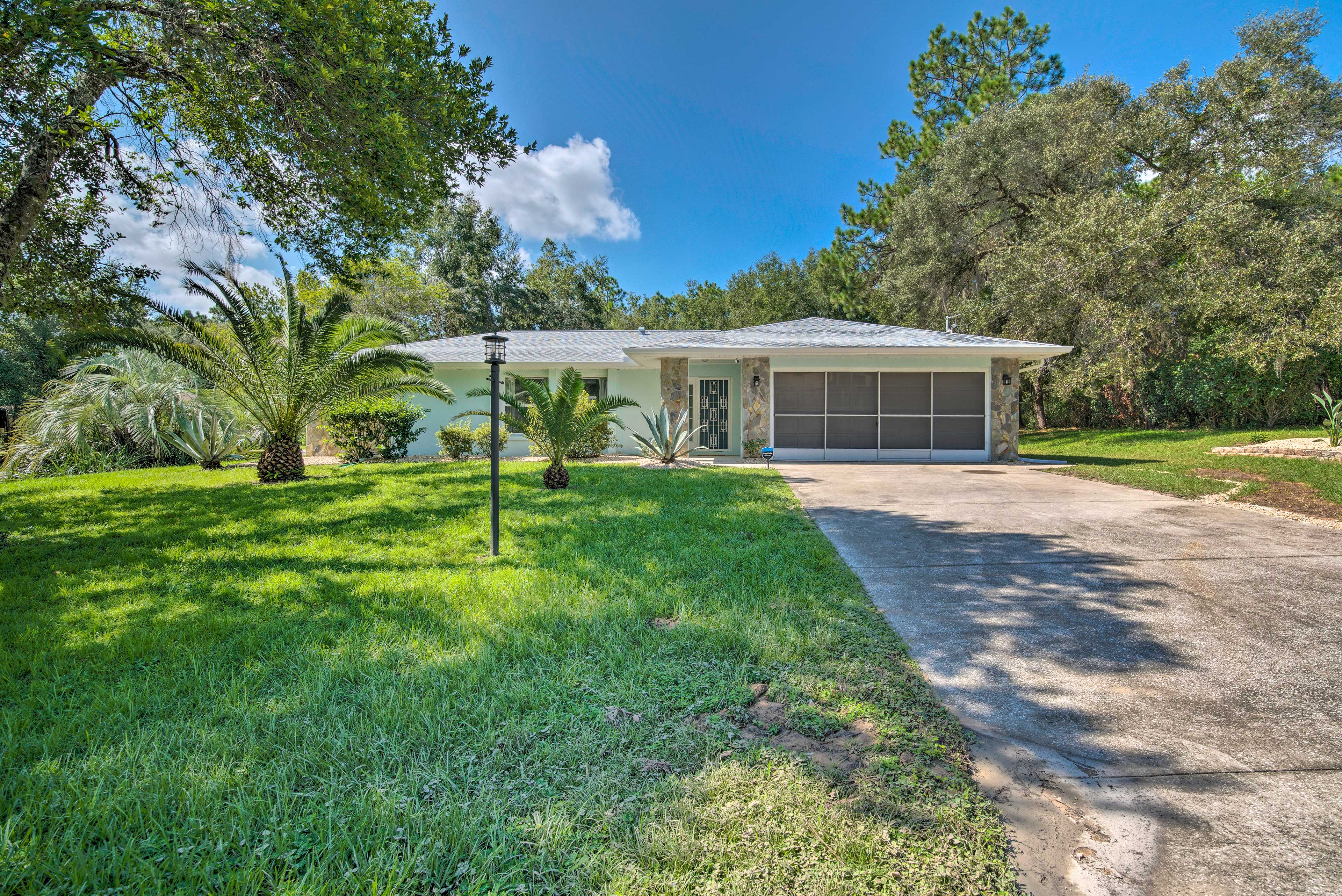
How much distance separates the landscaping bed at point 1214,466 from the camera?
261 inches

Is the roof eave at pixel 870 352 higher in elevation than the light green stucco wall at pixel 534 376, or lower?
higher

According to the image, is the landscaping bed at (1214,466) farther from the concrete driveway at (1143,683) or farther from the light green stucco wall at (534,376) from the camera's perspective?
the light green stucco wall at (534,376)

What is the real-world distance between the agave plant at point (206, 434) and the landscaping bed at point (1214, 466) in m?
16.5

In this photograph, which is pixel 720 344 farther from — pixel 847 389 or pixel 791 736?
pixel 791 736

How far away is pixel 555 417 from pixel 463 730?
5779 mm

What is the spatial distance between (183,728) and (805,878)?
249 centimetres

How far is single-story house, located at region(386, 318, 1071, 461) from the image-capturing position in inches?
491

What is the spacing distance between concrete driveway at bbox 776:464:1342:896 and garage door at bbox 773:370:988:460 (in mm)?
7205

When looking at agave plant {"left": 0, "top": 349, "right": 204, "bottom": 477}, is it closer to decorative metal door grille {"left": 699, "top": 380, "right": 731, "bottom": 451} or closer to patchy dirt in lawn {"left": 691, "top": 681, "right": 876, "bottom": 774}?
decorative metal door grille {"left": 699, "top": 380, "right": 731, "bottom": 451}

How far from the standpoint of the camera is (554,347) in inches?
640

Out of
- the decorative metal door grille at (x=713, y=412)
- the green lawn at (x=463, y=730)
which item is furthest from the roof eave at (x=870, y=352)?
the green lawn at (x=463, y=730)

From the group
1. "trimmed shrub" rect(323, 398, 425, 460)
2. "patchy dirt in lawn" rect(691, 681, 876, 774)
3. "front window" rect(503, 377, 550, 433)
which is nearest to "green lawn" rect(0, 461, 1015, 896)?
"patchy dirt in lawn" rect(691, 681, 876, 774)

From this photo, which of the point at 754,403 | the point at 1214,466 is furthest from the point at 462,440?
the point at 1214,466

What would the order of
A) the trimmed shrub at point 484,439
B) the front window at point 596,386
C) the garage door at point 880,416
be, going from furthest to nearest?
the front window at point 596,386 → the trimmed shrub at point 484,439 → the garage door at point 880,416
